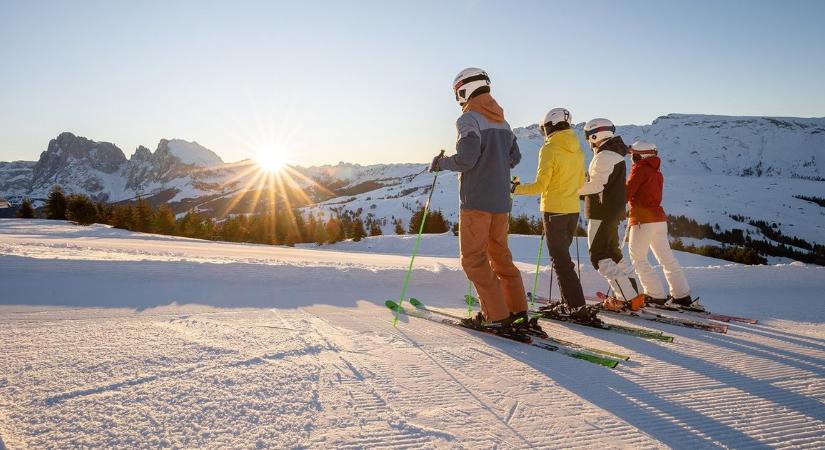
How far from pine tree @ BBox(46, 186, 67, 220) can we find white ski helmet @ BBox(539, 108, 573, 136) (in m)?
31.5

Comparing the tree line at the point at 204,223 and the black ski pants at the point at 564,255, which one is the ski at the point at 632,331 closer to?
the black ski pants at the point at 564,255

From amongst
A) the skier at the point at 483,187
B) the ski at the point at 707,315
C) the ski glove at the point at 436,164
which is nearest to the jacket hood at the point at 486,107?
the skier at the point at 483,187

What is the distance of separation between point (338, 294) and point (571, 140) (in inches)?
130

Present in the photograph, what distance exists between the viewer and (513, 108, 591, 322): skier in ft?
15.6

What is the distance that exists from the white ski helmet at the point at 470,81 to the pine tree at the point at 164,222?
2451cm

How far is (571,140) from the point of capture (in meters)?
4.82

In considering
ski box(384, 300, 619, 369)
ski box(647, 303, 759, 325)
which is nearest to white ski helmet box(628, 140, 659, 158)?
ski box(647, 303, 759, 325)

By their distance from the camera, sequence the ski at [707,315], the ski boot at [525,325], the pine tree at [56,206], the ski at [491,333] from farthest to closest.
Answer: the pine tree at [56,206], the ski at [707,315], the ski boot at [525,325], the ski at [491,333]

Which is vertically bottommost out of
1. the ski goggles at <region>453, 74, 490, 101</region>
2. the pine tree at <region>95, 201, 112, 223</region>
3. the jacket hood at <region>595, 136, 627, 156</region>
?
the pine tree at <region>95, 201, 112, 223</region>

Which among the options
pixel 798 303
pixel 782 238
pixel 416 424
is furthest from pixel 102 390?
pixel 782 238

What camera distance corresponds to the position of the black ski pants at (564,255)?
472 cm

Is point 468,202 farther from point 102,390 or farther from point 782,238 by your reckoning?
point 782,238

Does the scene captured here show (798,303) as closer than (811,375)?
No

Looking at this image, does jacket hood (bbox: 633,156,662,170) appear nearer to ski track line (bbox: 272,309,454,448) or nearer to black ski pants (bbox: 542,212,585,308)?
black ski pants (bbox: 542,212,585,308)
